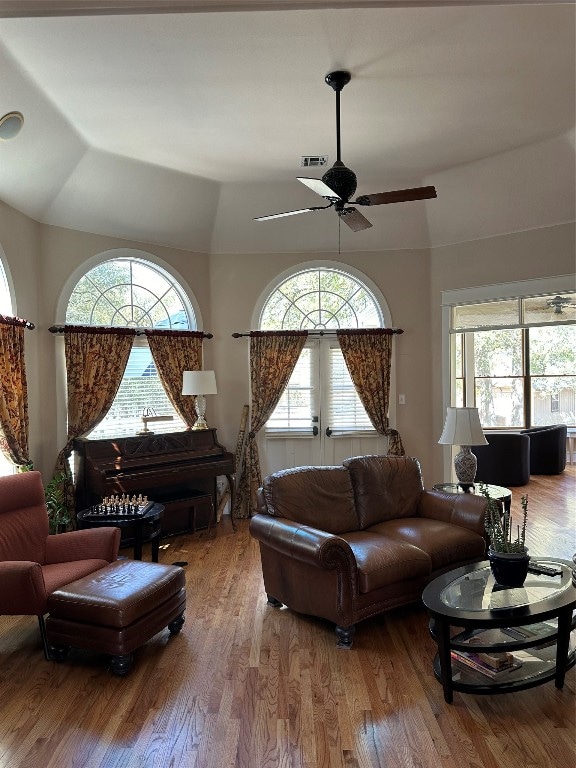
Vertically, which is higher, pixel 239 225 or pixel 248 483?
pixel 239 225

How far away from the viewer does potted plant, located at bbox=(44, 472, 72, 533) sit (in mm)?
4723

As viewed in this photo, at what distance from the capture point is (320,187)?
3.75m

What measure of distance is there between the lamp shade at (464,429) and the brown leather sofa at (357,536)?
0.40 metres

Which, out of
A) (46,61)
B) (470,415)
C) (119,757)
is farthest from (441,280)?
(119,757)

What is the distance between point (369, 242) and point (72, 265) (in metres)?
3.21

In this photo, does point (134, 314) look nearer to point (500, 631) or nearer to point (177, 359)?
point (177, 359)

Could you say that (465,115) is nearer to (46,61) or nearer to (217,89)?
(217,89)

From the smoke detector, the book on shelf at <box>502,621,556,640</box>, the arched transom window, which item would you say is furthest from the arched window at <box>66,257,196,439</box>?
the book on shelf at <box>502,621,556,640</box>

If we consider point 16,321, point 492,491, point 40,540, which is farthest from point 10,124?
point 492,491

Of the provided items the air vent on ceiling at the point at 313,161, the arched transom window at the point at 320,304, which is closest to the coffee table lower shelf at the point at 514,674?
the air vent on ceiling at the point at 313,161

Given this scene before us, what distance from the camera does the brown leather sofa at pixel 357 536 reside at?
3.30 meters

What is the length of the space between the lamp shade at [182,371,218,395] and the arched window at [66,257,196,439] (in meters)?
0.48

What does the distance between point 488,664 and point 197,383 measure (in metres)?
3.78

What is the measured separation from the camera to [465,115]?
429cm
